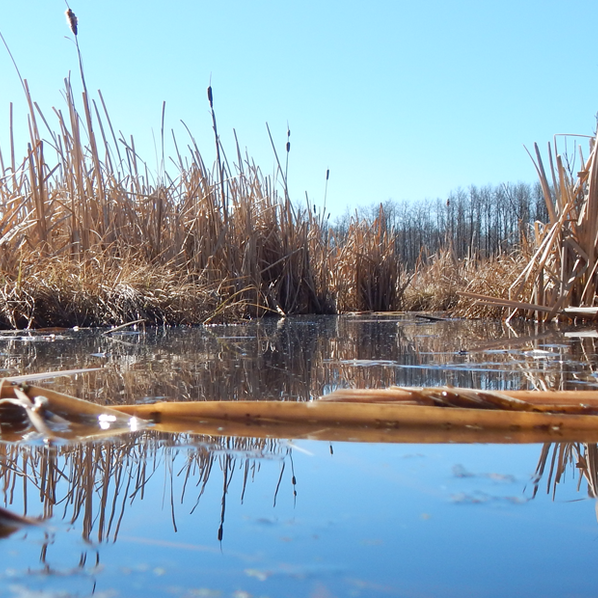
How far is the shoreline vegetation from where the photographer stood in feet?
10.2

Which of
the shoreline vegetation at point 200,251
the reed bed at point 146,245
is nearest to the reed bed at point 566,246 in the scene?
the shoreline vegetation at point 200,251

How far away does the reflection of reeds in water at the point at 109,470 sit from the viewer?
0.51 meters

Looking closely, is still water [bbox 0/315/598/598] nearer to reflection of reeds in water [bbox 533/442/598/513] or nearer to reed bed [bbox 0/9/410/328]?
reflection of reeds in water [bbox 533/442/598/513]

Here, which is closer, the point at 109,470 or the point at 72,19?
the point at 109,470

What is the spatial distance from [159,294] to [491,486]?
2.83 meters

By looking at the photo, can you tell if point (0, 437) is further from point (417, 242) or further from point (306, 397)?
point (417, 242)

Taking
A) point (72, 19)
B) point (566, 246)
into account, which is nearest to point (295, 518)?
point (566, 246)

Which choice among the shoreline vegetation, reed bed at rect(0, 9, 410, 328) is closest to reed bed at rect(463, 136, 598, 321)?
the shoreline vegetation

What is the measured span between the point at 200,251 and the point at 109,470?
3581 millimetres

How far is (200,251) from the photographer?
4.13 m

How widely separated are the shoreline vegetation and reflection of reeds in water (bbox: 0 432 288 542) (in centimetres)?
213

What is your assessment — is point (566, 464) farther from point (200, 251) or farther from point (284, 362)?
point (200, 251)

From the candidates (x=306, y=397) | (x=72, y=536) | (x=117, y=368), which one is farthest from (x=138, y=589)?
(x=117, y=368)

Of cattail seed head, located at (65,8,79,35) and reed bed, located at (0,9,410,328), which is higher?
cattail seed head, located at (65,8,79,35)
